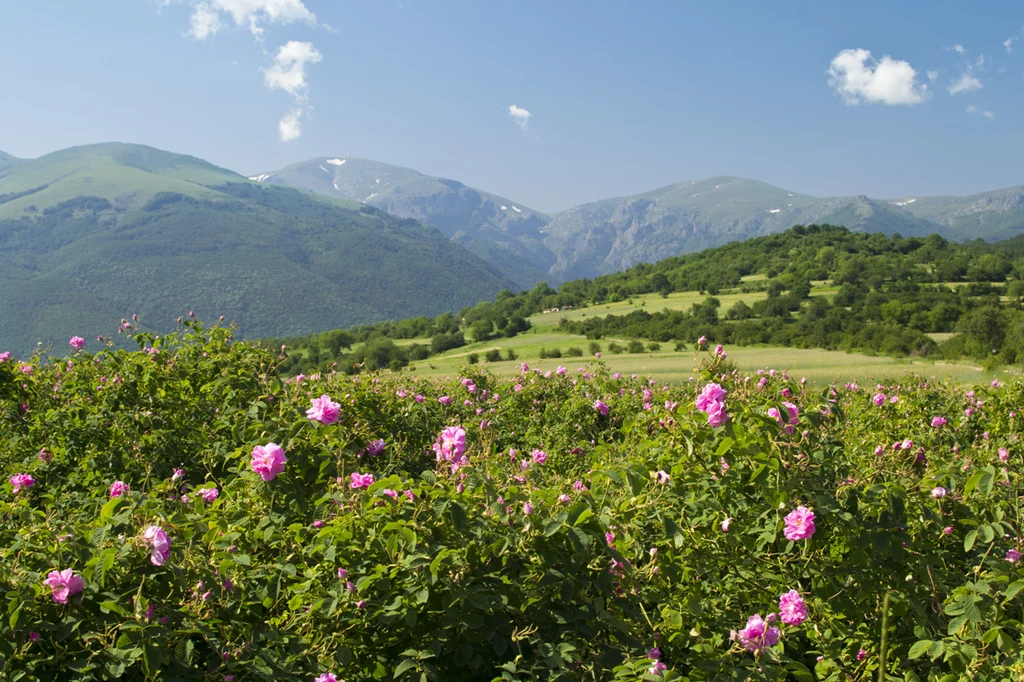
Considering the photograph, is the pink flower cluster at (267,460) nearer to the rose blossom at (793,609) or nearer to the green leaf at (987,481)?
the rose blossom at (793,609)

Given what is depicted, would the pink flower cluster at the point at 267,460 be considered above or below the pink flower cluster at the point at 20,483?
above

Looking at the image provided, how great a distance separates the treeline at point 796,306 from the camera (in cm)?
2506

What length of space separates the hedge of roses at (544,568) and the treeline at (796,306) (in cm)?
378

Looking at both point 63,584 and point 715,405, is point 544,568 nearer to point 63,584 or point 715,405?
point 715,405

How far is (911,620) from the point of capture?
286cm

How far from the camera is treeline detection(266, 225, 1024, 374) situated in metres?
25.1

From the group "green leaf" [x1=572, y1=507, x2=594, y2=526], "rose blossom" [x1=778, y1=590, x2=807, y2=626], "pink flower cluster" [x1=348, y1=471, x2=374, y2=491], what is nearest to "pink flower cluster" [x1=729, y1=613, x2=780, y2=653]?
"rose blossom" [x1=778, y1=590, x2=807, y2=626]

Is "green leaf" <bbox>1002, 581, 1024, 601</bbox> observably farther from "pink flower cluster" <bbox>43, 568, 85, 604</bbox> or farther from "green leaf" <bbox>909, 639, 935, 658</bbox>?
"pink flower cluster" <bbox>43, 568, 85, 604</bbox>

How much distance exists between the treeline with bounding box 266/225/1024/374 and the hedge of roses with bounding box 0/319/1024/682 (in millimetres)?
3785

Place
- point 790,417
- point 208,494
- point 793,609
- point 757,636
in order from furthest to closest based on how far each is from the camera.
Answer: point 208,494, point 790,417, point 793,609, point 757,636

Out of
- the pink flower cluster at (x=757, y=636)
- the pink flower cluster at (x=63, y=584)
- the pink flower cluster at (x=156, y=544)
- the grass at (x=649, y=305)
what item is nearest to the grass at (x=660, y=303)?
the grass at (x=649, y=305)

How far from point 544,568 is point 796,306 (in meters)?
45.3

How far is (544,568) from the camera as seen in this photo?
2398 millimetres

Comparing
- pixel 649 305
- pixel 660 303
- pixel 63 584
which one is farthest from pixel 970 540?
pixel 660 303
